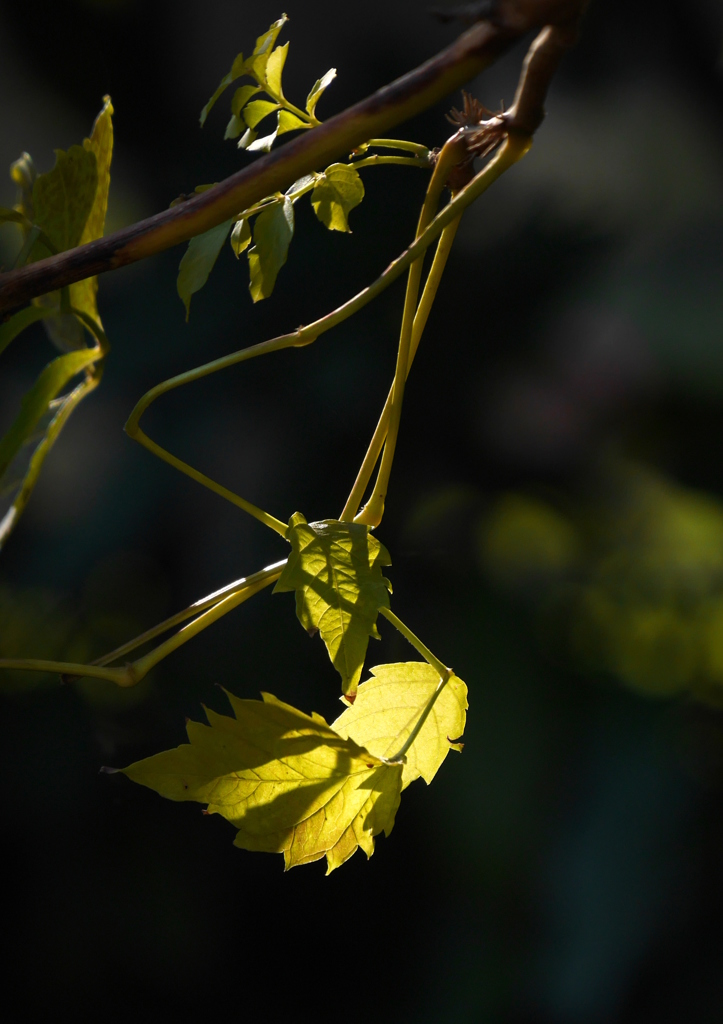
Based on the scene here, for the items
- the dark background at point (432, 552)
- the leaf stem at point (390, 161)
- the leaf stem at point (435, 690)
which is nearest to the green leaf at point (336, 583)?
the leaf stem at point (435, 690)

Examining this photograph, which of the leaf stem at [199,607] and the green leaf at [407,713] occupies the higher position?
the leaf stem at [199,607]

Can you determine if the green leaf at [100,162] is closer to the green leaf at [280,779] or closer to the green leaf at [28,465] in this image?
the green leaf at [28,465]

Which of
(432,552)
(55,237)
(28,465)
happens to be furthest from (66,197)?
(432,552)

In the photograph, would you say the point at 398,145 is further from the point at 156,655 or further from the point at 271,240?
the point at 156,655

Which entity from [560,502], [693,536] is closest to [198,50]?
[560,502]

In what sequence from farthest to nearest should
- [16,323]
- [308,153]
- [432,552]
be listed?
[432,552] < [16,323] < [308,153]

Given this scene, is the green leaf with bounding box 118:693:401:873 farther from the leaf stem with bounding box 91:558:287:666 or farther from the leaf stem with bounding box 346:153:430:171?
the leaf stem with bounding box 346:153:430:171
